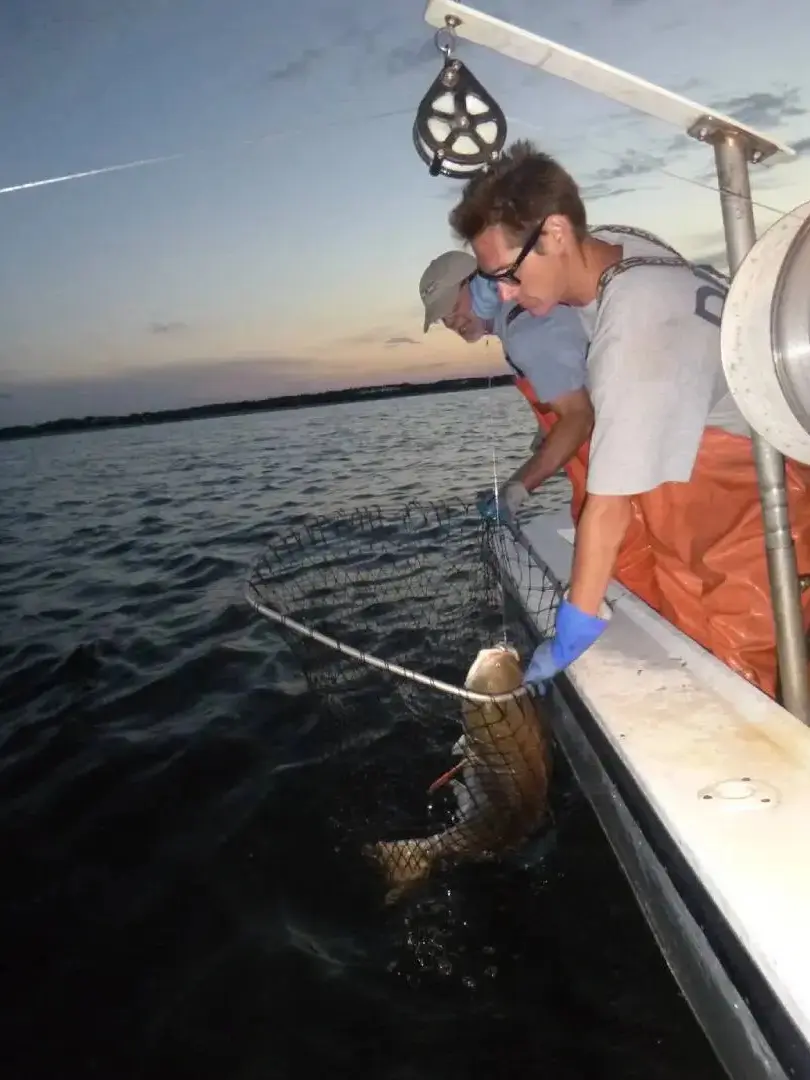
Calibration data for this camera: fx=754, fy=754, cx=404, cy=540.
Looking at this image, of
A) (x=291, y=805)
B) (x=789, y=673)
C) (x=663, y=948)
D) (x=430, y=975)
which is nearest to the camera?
(x=789, y=673)

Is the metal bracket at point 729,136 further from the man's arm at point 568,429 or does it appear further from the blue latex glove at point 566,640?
the blue latex glove at point 566,640

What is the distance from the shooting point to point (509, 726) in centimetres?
364

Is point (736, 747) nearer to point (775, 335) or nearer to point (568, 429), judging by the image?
point (775, 335)

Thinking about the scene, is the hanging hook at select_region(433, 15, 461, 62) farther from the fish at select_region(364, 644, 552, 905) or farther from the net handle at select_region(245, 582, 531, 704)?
the fish at select_region(364, 644, 552, 905)

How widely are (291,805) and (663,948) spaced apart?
88.2 inches

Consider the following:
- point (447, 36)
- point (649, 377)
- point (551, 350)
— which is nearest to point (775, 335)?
point (649, 377)

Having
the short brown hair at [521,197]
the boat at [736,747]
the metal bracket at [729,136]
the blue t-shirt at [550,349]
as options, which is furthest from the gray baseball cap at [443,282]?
the metal bracket at [729,136]

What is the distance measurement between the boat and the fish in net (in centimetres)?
62

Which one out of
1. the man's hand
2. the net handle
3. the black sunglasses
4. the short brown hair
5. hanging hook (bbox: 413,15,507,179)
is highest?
hanging hook (bbox: 413,15,507,179)

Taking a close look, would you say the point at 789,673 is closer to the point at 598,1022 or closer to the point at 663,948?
the point at 663,948

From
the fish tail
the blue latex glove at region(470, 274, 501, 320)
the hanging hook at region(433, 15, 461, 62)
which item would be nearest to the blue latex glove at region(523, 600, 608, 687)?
the fish tail

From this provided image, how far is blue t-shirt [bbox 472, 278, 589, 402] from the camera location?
11.2ft

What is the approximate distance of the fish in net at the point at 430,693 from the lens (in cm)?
363

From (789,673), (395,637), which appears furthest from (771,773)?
(395,637)
